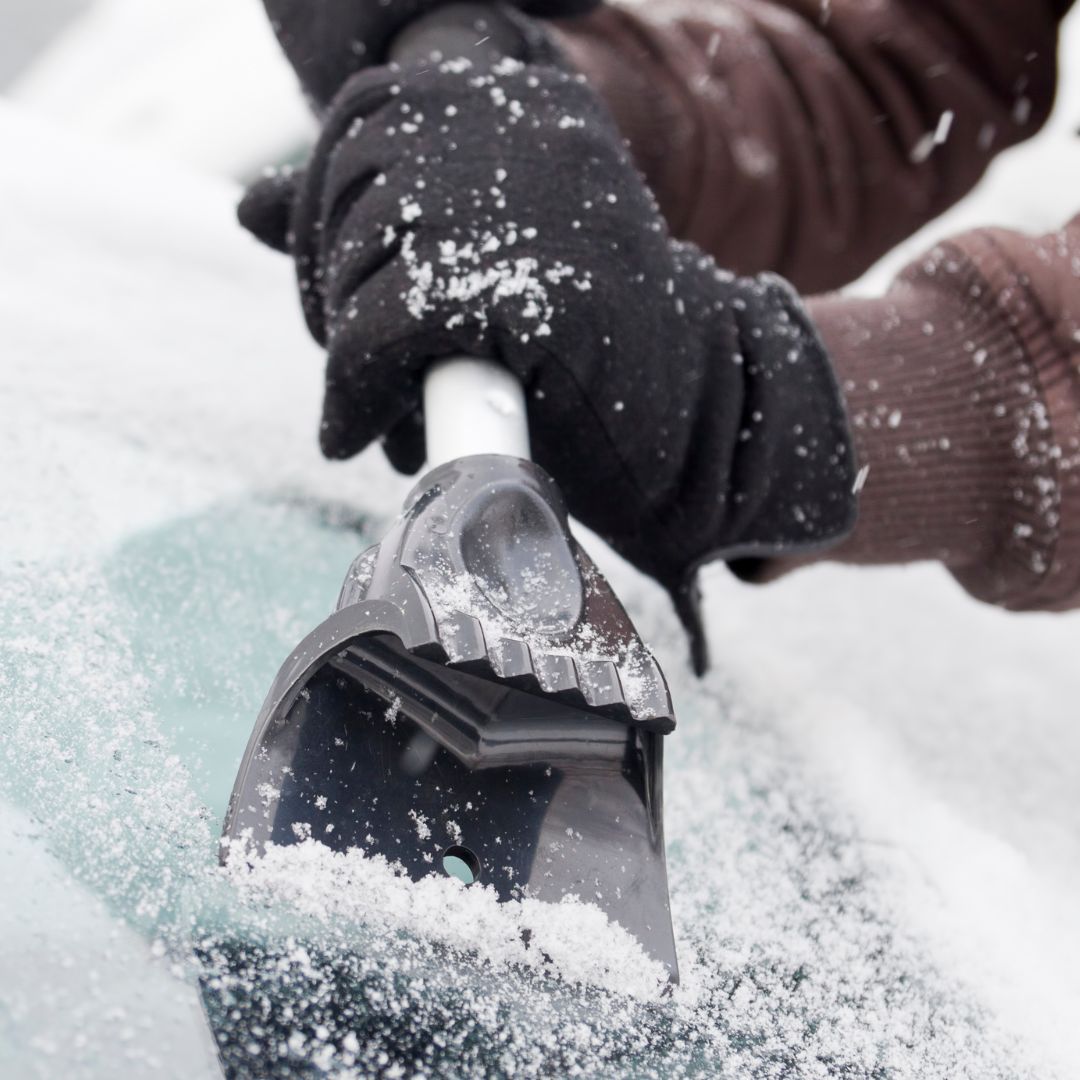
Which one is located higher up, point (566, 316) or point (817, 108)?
point (566, 316)

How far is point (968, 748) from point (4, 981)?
749 mm

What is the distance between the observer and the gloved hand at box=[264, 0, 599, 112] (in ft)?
3.03

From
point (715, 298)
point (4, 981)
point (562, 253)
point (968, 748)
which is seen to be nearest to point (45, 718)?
point (4, 981)

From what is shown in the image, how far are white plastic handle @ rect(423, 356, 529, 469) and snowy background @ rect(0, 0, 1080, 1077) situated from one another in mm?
155

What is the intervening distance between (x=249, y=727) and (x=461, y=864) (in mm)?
135

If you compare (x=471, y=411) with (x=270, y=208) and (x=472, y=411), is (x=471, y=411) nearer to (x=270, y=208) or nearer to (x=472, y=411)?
(x=472, y=411)

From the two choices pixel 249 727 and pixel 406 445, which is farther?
pixel 406 445

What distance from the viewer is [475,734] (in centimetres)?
49

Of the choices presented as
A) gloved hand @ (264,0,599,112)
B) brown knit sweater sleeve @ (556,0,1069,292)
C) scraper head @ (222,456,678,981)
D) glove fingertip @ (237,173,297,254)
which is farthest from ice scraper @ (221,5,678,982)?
brown knit sweater sleeve @ (556,0,1069,292)

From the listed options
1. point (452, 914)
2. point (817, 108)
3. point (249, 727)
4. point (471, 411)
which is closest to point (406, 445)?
point (471, 411)

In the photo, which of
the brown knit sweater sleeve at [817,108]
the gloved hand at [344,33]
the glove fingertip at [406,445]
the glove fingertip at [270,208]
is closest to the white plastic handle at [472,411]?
the glove fingertip at [406,445]

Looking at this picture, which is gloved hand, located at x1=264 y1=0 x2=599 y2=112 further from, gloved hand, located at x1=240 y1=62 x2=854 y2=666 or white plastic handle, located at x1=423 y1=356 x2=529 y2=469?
white plastic handle, located at x1=423 y1=356 x2=529 y2=469

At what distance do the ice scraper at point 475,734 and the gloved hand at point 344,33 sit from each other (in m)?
0.58

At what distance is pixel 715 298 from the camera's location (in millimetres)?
741
